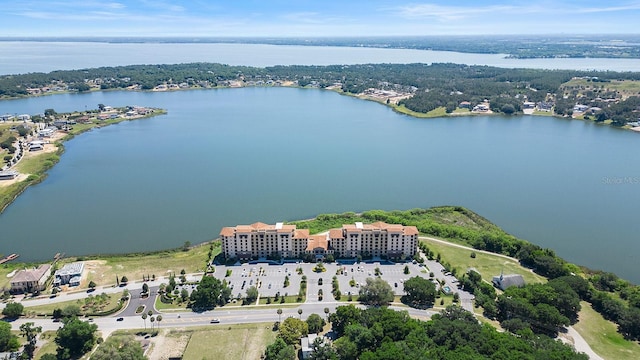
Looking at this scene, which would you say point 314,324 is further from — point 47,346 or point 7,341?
point 7,341

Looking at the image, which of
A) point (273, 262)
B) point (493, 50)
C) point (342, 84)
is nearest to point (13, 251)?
point (273, 262)

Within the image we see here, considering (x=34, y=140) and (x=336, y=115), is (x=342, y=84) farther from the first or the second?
(x=34, y=140)

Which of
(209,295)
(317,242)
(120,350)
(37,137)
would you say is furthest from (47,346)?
(37,137)

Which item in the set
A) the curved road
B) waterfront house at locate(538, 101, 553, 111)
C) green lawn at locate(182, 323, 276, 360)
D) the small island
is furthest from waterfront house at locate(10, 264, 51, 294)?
waterfront house at locate(538, 101, 553, 111)

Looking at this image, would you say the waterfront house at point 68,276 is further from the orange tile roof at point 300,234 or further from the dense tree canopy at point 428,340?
the dense tree canopy at point 428,340

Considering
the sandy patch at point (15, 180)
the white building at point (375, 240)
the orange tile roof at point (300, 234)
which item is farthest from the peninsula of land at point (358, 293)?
the sandy patch at point (15, 180)
